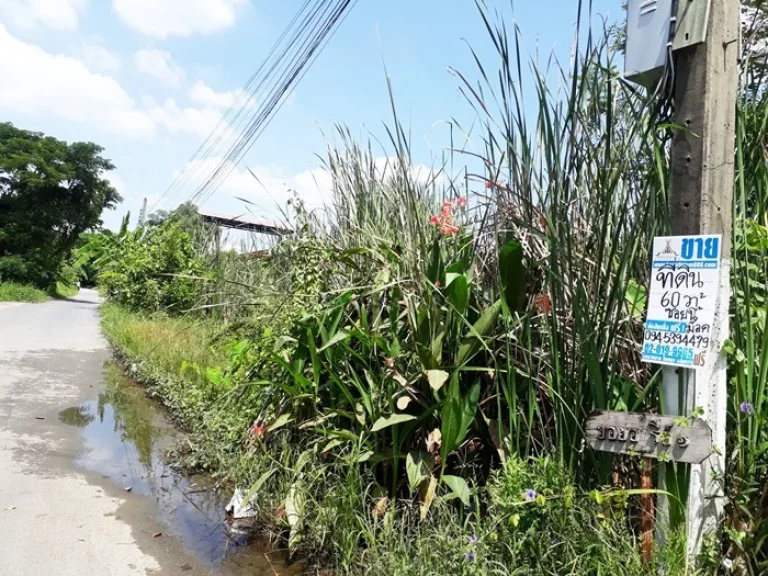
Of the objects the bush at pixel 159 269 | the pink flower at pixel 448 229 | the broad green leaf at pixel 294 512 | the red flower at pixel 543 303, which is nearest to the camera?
the red flower at pixel 543 303

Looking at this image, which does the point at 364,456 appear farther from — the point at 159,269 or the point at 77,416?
the point at 159,269

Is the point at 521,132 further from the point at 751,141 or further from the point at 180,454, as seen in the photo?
the point at 180,454

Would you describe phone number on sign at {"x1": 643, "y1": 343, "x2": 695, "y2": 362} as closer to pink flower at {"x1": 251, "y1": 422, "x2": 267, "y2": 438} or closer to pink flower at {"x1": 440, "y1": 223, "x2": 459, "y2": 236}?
pink flower at {"x1": 440, "y1": 223, "x2": 459, "y2": 236}

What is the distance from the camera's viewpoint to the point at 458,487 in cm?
274

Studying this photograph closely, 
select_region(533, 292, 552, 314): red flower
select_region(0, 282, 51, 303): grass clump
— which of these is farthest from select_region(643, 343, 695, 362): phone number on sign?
select_region(0, 282, 51, 303): grass clump

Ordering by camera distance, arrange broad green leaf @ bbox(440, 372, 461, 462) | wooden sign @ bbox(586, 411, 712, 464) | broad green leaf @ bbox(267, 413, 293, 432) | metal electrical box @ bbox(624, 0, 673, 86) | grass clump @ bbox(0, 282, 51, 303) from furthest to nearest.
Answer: grass clump @ bbox(0, 282, 51, 303), broad green leaf @ bbox(267, 413, 293, 432), broad green leaf @ bbox(440, 372, 461, 462), metal electrical box @ bbox(624, 0, 673, 86), wooden sign @ bbox(586, 411, 712, 464)

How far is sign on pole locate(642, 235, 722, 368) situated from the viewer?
2.00m

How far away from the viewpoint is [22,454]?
487 centimetres

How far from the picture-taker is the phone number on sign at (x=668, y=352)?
2.01 m

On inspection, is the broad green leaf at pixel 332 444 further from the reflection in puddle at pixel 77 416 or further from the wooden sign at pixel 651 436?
the reflection in puddle at pixel 77 416

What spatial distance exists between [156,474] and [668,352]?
3.96m

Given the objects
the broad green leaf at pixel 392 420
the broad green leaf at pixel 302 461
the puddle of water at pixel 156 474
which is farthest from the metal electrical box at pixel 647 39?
the puddle of water at pixel 156 474

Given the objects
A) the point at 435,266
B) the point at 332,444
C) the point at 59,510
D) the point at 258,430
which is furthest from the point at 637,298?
the point at 59,510

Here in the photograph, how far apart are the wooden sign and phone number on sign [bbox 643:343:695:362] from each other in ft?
0.66
